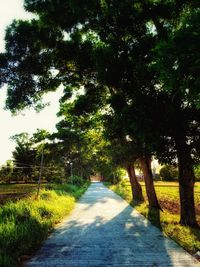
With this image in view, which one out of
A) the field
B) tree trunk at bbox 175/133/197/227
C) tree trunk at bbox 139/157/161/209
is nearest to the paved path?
tree trunk at bbox 175/133/197/227

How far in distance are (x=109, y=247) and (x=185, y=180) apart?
4973 mm

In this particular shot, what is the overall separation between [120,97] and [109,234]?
4552mm

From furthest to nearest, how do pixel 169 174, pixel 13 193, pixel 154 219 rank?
pixel 169 174 → pixel 13 193 → pixel 154 219

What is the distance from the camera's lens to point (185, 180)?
11.7m

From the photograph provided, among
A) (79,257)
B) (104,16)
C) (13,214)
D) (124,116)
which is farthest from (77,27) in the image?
(79,257)

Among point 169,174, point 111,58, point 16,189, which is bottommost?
point 16,189

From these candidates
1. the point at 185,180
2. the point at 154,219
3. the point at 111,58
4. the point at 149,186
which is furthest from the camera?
the point at 149,186

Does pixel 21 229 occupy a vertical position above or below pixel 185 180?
below

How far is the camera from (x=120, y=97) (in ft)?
35.7

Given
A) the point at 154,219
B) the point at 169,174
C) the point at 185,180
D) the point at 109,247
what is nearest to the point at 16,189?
the point at 154,219

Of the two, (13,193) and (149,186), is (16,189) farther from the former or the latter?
(149,186)

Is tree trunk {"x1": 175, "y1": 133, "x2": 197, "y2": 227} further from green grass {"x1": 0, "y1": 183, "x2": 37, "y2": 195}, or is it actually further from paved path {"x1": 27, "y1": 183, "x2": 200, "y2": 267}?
green grass {"x1": 0, "y1": 183, "x2": 37, "y2": 195}

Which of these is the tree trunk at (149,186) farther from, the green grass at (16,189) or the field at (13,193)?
the green grass at (16,189)

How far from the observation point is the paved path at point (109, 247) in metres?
6.51
